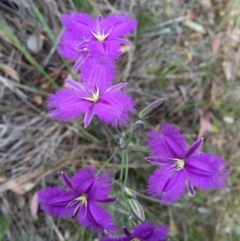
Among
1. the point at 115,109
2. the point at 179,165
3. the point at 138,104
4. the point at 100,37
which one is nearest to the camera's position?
the point at 115,109

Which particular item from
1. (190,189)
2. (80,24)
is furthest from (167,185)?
(80,24)

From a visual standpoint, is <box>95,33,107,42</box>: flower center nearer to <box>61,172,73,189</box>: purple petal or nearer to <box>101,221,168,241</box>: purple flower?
<box>61,172,73,189</box>: purple petal

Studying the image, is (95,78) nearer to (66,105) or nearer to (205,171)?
(66,105)

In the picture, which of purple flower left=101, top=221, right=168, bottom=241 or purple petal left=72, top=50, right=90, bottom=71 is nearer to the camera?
purple flower left=101, top=221, right=168, bottom=241

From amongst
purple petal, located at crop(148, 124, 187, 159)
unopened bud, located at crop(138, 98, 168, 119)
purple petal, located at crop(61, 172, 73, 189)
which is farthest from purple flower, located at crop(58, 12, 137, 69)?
purple petal, located at crop(61, 172, 73, 189)

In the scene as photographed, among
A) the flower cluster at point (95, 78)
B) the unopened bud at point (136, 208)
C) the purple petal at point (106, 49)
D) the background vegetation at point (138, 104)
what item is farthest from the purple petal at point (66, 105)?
the background vegetation at point (138, 104)

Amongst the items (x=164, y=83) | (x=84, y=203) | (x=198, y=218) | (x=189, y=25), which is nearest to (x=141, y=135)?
(x=164, y=83)

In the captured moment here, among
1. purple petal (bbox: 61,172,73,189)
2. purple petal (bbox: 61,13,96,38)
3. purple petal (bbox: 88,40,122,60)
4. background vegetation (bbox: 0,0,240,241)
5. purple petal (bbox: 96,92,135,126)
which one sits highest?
purple petal (bbox: 61,13,96,38)

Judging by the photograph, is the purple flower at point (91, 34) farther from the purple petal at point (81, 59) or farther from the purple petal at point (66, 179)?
the purple petal at point (66, 179)
